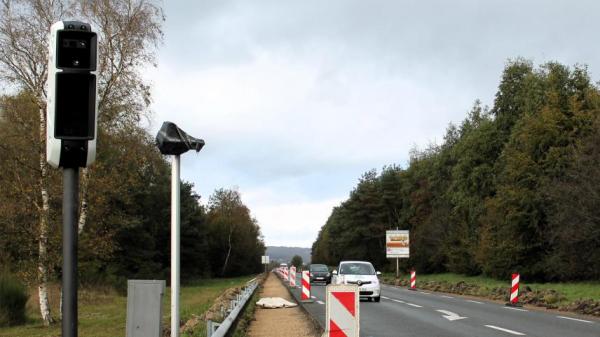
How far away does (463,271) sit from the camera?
59969 millimetres

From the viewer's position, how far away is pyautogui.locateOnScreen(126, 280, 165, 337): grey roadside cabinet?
4875 millimetres

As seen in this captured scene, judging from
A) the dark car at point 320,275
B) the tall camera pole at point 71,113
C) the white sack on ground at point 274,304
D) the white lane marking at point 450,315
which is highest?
the tall camera pole at point 71,113

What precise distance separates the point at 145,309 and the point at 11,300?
20.0 metres

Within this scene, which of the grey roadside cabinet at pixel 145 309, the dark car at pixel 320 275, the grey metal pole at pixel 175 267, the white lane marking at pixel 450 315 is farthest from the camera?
the dark car at pixel 320 275

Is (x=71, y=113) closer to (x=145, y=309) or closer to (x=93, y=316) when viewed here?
(x=145, y=309)

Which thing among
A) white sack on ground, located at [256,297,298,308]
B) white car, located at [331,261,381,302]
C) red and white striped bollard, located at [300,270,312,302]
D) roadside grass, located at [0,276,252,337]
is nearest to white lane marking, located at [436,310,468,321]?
white car, located at [331,261,381,302]

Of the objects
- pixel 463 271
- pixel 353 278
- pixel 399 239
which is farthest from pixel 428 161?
pixel 353 278

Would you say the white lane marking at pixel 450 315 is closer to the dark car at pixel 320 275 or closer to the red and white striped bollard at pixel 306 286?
the red and white striped bollard at pixel 306 286

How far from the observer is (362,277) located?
25.9m

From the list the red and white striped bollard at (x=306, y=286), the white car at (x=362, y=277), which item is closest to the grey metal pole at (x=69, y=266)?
the red and white striped bollard at (x=306, y=286)

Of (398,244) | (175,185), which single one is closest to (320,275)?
(398,244)

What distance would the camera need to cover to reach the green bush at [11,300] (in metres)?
22.0

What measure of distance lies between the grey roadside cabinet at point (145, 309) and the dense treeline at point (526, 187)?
32.7 metres

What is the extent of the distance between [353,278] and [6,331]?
42.3 ft
